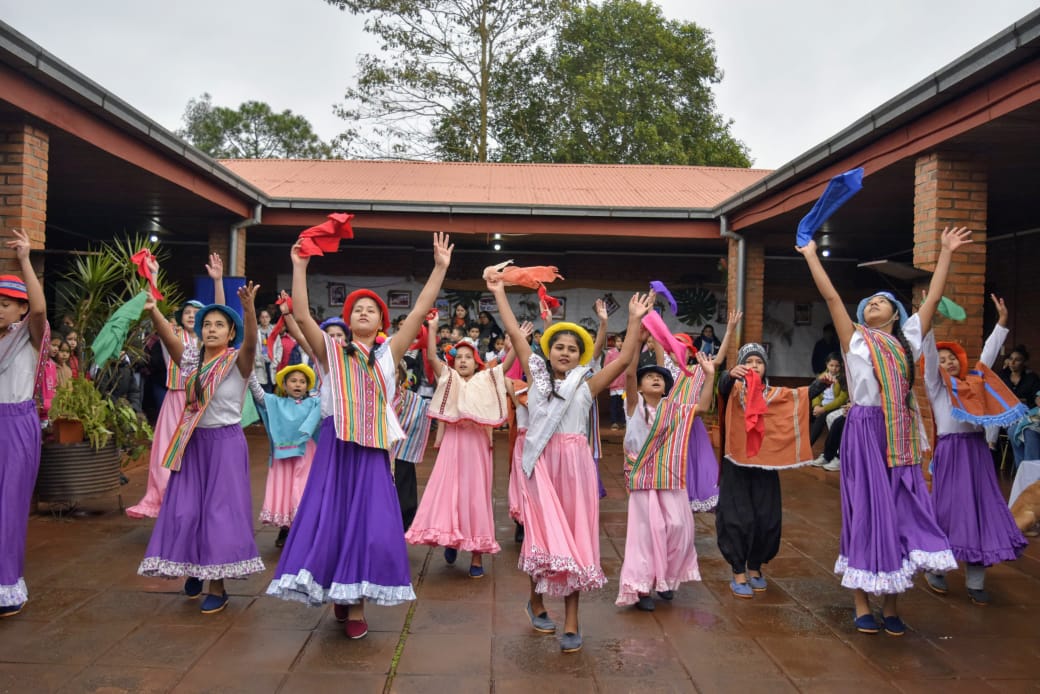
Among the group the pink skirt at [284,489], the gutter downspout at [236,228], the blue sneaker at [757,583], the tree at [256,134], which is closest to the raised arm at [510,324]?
the blue sneaker at [757,583]

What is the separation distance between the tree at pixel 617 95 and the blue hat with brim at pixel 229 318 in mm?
22042

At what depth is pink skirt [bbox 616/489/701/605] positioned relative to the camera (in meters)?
4.62

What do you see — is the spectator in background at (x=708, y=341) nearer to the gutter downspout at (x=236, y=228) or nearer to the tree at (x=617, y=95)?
the gutter downspout at (x=236, y=228)

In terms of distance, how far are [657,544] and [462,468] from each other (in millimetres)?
1512

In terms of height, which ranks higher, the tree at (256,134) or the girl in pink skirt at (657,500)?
the tree at (256,134)

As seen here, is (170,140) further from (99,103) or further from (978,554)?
(978,554)

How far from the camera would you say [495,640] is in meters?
4.09

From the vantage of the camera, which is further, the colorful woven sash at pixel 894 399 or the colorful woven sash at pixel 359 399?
the colorful woven sash at pixel 894 399

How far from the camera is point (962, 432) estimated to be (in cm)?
513

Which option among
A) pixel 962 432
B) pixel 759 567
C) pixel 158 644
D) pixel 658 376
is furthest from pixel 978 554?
pixel 158 644

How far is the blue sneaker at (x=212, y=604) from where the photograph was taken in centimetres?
439

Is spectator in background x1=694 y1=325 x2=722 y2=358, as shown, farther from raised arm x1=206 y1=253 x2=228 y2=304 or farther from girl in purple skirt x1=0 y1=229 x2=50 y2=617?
girl in purple skirt x1=0 y1=229 x2=50 y2=617

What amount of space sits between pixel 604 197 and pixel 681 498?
9.22m

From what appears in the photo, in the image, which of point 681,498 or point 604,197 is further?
point 604,197
